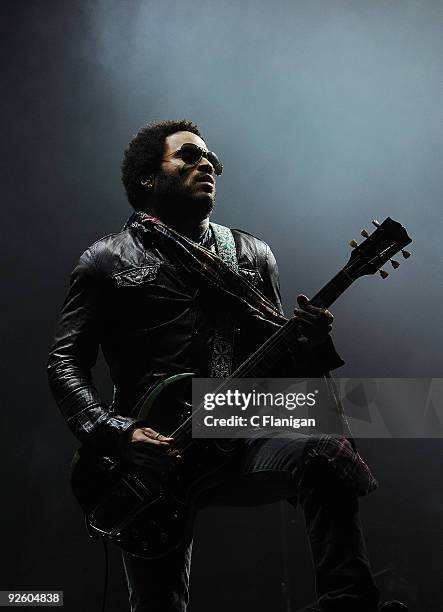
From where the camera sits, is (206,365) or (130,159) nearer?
(206,365)

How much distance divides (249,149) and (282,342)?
2.70 meters

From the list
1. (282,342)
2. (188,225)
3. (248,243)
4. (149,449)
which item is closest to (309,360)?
(282,342)

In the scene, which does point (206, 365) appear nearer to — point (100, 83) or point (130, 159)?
point (130, 159)

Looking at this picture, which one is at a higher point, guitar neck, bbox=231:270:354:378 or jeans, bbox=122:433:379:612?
Answer: guitar neck, bbox=231:270:354:378

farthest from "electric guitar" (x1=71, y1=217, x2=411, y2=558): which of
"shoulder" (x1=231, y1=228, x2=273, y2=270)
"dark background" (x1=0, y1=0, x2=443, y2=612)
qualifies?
"dark background" (x1=0, y1=0, x2=443, y2=612)

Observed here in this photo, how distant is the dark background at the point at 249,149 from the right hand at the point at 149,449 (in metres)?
2.27

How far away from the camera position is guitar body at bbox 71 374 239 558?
1.77 meters

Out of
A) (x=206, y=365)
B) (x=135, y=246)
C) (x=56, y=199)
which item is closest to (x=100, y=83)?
(x=56, y=199)

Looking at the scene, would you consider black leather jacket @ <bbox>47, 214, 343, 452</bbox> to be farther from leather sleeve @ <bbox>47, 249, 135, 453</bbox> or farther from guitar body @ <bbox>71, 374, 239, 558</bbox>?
guitar body @ <bbox>71, 374, 239, 558</bbox>

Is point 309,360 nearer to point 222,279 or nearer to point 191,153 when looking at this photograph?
point 222,279

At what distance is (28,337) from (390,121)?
288 cm

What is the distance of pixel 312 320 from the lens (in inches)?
69.9

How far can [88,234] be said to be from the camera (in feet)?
13.5

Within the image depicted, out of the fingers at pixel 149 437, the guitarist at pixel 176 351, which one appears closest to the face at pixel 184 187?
the guitarist at pixel 176 351
